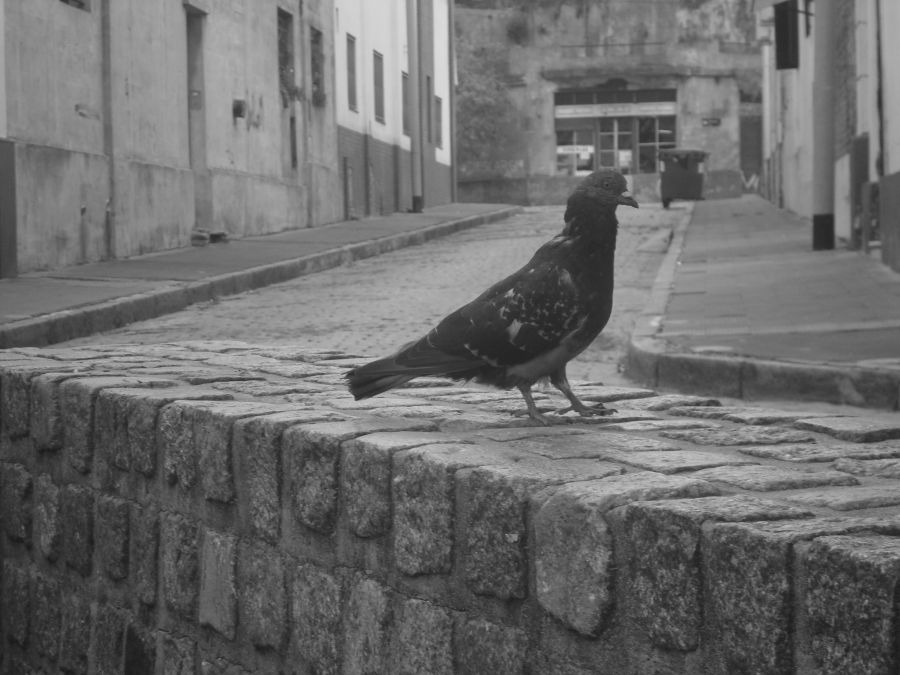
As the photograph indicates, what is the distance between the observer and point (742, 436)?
410 centimetres

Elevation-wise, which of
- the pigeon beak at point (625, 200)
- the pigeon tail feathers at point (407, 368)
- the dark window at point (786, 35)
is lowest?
the pigeon tail feathers at point (407, 368)

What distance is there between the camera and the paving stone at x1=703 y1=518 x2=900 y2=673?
255 centimetres

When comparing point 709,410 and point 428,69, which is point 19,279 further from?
point 428,69

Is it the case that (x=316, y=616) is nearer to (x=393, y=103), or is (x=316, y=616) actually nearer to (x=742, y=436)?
(x=742, y=436)

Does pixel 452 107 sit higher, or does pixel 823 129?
pixel 452 107

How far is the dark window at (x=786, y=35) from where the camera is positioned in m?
19.7

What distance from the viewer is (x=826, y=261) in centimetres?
1528

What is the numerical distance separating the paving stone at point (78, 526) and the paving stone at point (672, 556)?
2959mm

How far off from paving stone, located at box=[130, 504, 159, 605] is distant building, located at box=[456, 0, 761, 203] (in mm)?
44166

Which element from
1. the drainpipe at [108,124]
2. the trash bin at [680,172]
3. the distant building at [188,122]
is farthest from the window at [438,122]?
the drainpipe at [108,124]

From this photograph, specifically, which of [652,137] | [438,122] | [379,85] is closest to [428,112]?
[438,122]

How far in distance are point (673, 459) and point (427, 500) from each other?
1.98 feet

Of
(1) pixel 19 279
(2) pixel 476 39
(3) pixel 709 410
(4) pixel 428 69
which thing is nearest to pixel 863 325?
(3) pixel 709 410

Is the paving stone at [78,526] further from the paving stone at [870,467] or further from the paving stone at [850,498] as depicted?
the paving stone at [850,498]
